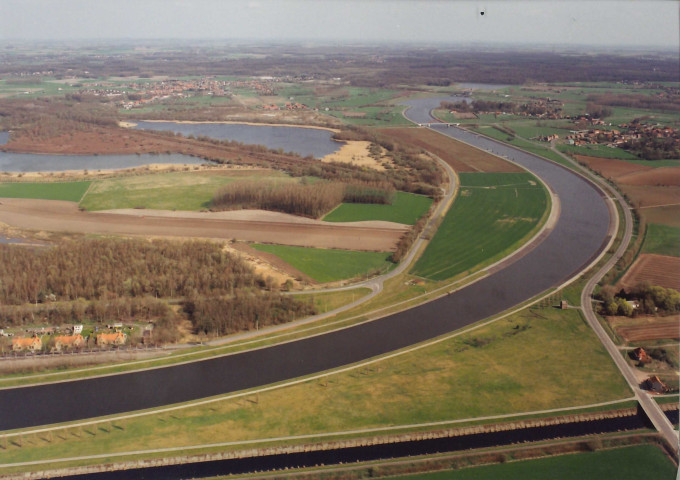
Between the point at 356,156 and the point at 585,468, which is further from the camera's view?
the point at 356,156

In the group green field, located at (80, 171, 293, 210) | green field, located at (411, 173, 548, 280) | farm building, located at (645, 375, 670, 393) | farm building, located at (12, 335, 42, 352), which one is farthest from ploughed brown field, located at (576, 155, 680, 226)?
farm building, located at (12, 335, 42, 352)

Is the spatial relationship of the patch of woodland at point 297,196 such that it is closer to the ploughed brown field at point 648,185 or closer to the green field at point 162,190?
the green field at point 162,190

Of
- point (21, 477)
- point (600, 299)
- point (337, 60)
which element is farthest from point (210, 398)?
point (337, 60)

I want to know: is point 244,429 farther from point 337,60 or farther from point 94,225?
point 337,60

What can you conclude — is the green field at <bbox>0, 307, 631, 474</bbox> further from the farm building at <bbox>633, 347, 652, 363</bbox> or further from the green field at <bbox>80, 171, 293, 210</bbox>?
the green field at <bbox>80, 171, 293, 210</bbox>

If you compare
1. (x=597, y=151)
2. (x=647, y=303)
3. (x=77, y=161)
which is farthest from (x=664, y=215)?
(x=77, y=161)

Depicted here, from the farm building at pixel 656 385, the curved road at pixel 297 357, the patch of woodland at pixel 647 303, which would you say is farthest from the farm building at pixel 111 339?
the patch of woodland at pixel 647 303

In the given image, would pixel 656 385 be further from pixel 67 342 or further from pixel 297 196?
pixel 297 196
